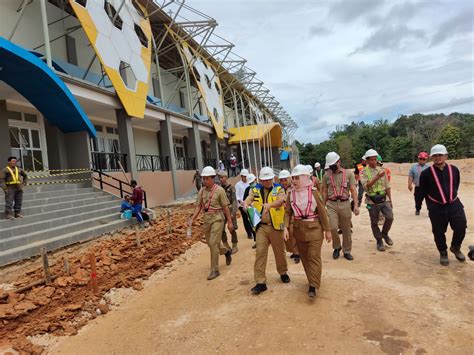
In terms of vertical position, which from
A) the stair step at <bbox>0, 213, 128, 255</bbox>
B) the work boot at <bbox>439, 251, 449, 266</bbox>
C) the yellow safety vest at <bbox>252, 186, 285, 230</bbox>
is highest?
the yellow safety vest at <bbox>252, 186, 285, 230</bbox>

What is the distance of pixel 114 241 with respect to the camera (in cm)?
835

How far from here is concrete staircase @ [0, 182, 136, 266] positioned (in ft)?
23.9

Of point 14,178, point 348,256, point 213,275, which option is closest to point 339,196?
point 348,256

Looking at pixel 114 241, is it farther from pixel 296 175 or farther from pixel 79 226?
pixel 296 175

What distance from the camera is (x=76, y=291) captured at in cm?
528

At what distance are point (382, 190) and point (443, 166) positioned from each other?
50.2 inches

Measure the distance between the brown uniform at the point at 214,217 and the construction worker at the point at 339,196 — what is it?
5.74ft

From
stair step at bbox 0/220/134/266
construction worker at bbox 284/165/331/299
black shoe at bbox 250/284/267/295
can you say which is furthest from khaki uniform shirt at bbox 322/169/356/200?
stair step at bbox 0/220/134/266

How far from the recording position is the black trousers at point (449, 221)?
4973 millimetres

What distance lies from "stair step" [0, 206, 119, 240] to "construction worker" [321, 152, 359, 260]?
261 inches

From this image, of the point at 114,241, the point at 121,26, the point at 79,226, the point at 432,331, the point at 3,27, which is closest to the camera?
the point at 432,331

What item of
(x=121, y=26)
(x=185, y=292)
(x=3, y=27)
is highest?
(x=121, y=26)

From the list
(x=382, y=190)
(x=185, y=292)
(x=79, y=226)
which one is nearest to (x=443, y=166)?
(x=382, y=190)

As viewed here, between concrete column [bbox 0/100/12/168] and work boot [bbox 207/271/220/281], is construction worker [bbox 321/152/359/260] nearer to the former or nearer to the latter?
work boot [bbox 207/271/220/281]
